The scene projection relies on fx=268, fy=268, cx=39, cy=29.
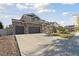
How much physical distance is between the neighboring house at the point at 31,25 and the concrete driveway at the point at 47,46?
7 cm

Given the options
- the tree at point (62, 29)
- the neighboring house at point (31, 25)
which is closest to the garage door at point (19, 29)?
the neighboring house at point (31, 25)

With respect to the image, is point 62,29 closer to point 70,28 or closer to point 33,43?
point 70,28

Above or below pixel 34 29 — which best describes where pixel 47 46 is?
below

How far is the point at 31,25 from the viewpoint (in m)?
3.10

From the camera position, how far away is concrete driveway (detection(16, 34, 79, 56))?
307 centimetres

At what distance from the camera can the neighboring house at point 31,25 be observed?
3080 mm

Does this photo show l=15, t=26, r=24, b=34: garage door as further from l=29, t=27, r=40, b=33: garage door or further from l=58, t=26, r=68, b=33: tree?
l=58, t=26, r=68, b=33: tree

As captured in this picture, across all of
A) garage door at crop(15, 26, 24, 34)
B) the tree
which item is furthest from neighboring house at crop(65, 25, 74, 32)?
garage door at crop(15, 26, 24, 34)

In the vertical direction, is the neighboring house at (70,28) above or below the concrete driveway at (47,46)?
above

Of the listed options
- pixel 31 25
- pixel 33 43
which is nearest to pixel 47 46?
pixel 33 43

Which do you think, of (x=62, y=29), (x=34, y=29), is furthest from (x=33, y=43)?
(x=62, y=29)

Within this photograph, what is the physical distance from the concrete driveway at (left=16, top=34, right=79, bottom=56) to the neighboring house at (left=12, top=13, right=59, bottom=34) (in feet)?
0.22

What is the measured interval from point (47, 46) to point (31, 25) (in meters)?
0.30

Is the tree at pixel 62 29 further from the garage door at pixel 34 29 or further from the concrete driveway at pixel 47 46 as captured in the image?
the garage door at pixel 34 29
